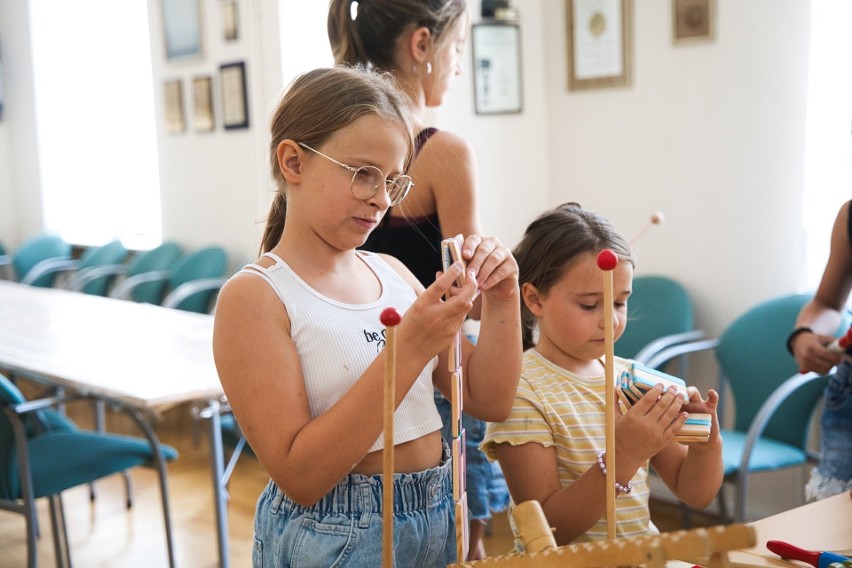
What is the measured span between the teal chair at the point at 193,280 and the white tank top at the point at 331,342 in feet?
12.3

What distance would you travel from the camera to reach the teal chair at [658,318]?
3.47m

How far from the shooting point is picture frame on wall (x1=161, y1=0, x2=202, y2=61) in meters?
5.29

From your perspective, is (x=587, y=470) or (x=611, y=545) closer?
(x=611, y=545)

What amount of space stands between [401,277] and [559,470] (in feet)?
1.18

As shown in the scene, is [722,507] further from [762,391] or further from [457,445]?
[457,445]

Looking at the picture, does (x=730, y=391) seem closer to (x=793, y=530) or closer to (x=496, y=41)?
(x=496, y=41)

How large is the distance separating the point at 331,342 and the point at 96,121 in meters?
6.21

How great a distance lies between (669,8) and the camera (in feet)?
11.5

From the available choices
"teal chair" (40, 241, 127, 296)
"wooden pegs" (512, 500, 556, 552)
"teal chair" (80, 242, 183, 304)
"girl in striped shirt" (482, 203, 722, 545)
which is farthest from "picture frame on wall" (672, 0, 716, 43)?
"teal chair" (40, 241, 127, 296)

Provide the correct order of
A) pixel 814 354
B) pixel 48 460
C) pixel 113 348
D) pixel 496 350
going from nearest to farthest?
pixel 496 350, pixel 814 354, pixel 48 460, pixel 113 348

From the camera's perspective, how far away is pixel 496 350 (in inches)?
49.0

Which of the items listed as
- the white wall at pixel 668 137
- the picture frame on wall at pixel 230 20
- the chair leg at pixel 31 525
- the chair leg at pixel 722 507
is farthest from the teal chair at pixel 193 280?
the chair leg at pixel 722 507

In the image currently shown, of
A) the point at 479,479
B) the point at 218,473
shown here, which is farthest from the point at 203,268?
the point at 479,479

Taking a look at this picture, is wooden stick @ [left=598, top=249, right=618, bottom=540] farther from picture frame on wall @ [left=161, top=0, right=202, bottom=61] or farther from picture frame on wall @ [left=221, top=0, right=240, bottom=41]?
picture frame on wall @ [left=161, top=0, right=202, bottom=61]
